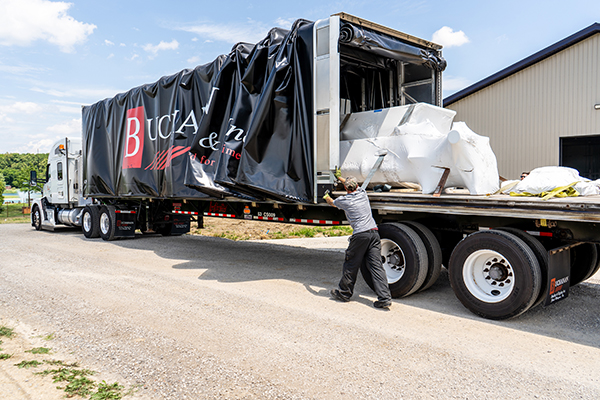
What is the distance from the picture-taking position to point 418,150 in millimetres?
5953

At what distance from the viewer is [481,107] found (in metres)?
15.2

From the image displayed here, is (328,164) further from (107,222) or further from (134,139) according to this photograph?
(107,222)

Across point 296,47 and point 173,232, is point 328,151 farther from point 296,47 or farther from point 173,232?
point 173,232

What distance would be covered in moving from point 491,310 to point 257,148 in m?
3.96

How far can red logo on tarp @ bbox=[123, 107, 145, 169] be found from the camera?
417 inches

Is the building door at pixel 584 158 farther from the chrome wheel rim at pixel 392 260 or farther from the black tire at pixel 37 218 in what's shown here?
the black tire at pixel 37 218

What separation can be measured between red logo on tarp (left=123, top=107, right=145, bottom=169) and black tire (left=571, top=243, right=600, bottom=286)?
349 inches

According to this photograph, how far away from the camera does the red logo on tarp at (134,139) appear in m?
10.6

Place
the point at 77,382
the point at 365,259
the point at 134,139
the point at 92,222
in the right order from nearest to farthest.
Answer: the point at 77,382
the point at 365,259
the point at 134,139
the point at 92,222

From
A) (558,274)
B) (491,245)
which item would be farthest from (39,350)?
(558,274)

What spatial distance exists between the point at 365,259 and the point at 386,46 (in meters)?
3.32

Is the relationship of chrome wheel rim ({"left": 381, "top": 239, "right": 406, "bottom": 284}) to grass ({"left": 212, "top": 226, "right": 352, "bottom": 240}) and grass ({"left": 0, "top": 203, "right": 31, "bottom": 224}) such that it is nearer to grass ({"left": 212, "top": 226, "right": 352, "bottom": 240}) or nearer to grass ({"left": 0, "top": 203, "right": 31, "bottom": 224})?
grass ({"left": 212, "top": 226, "right": 352, "bottom": 240})

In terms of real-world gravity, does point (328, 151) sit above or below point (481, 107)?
below

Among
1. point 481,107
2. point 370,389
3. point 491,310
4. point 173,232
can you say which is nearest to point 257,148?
point 491,310
